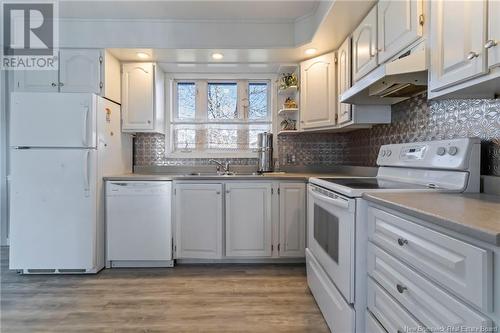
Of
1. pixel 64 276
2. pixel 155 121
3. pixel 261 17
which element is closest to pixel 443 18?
pixel 261 17

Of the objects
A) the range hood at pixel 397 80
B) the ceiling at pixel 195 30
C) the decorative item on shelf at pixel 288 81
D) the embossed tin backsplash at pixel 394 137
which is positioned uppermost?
the ceiling at pixel 195 30

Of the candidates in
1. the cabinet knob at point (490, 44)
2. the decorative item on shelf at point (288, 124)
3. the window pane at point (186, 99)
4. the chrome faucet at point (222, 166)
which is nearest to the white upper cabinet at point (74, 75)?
the window pane at point (186, 99)

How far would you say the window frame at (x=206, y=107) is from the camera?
3.49 meters

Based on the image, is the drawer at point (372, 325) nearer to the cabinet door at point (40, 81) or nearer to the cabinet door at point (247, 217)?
the cabinet door at point (247, 217)

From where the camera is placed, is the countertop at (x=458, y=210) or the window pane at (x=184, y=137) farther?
the window pane at (x=184, y=137)

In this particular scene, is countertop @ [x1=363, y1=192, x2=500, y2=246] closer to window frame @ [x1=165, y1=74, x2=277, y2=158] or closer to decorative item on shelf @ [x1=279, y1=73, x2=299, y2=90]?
decorative item on shelf @ [x1=279, y1=73, x2=299, y2=90]

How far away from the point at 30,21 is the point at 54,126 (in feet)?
3.51

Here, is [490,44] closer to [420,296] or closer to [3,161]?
[420,296]

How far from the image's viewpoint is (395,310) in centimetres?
116

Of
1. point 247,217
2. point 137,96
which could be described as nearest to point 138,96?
point 137,96

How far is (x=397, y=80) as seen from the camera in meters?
1.71

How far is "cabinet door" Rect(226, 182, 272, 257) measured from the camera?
2852 mm

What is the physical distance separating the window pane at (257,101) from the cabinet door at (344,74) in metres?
1.01

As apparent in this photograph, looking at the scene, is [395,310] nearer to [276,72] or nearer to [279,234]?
[279,234]
